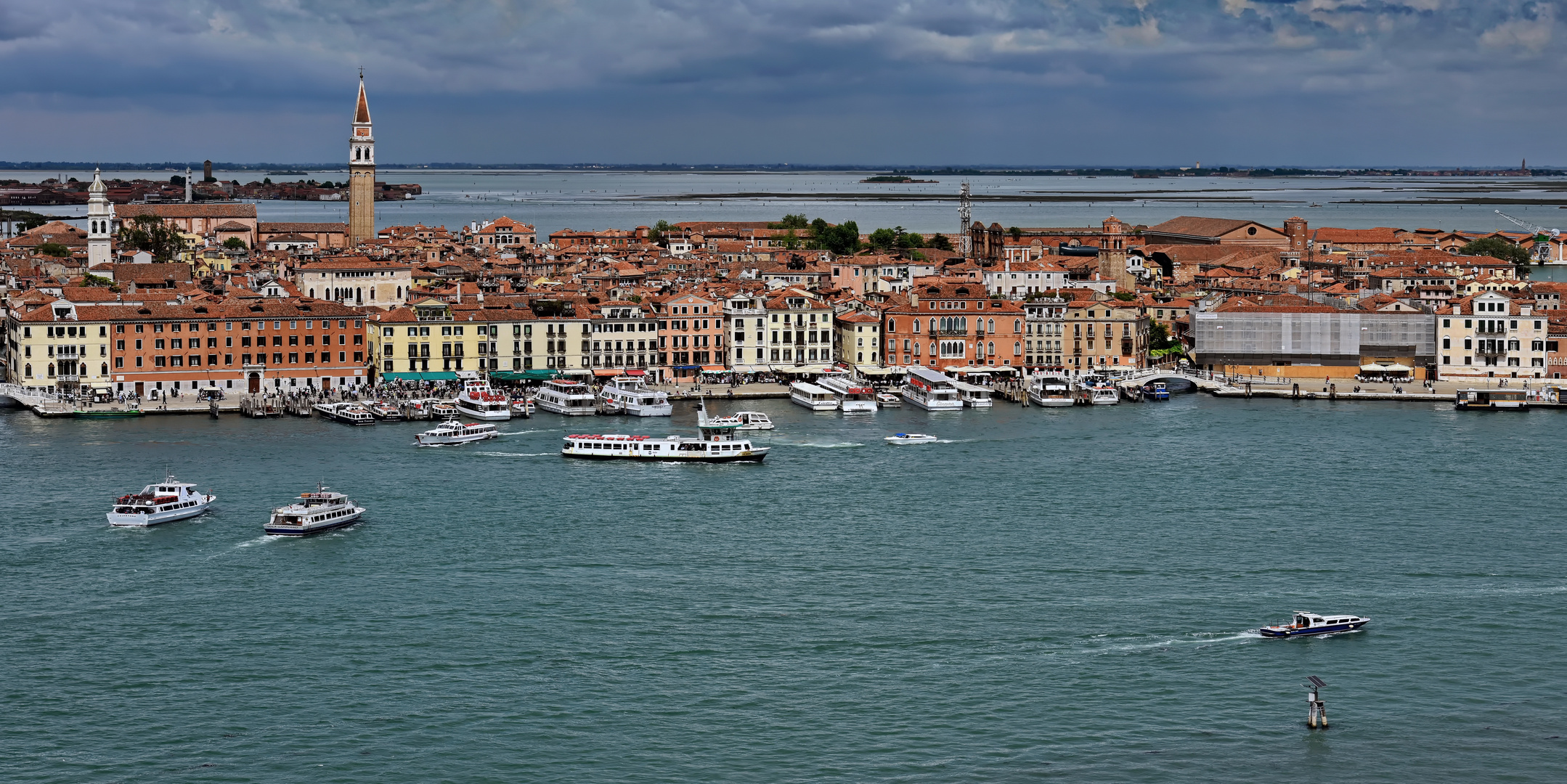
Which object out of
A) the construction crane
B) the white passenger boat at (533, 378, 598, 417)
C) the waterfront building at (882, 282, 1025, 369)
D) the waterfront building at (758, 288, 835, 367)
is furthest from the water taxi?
the construction crane

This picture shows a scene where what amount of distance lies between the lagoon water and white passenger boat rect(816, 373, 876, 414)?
15.4ft

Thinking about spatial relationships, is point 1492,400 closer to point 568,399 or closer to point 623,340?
point 623,340

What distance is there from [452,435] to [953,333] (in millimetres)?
10719

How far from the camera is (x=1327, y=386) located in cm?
3062

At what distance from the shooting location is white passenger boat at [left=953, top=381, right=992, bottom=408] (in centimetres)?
2894

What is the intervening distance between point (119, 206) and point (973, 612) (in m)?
58.0

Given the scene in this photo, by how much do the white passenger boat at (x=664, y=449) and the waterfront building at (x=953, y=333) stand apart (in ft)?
29.5

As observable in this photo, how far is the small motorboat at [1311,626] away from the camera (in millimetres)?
14297

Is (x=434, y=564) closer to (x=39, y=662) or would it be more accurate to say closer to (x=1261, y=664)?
(x=39, y=662)

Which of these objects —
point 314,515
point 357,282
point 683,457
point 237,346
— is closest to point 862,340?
point 683,457

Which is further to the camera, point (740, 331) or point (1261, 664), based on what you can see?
point (740, 331)

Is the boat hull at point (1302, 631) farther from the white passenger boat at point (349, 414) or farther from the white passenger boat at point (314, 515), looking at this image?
the white passenger boat at point (349, 414)

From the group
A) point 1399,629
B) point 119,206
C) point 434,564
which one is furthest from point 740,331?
point 119,206

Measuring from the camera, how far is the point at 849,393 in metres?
28.8
